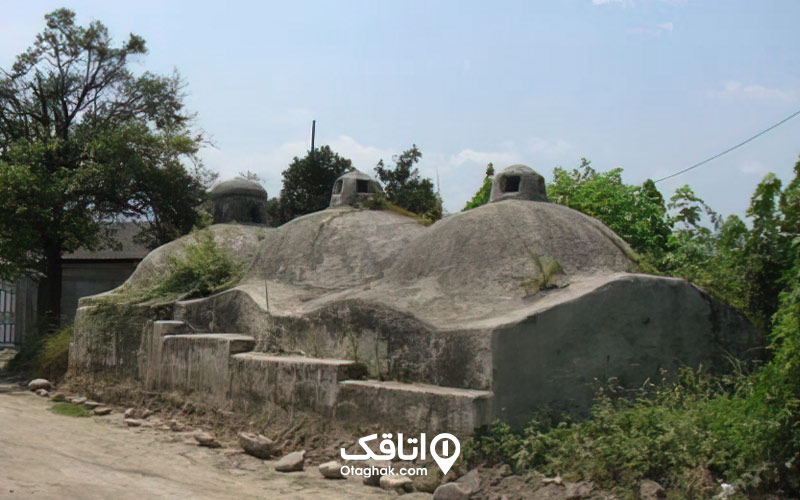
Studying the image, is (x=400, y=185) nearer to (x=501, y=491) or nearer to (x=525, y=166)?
(x=525, y=166)

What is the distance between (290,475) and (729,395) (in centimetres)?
367

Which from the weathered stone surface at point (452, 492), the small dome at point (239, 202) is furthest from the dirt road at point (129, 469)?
the small dome at point (239, 202)

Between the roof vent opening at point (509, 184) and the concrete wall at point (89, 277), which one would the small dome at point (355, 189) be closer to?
the roof vent opening at point (509, 184)

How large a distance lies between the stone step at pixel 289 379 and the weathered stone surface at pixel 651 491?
282 cm

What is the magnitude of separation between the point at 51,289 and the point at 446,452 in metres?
10.2

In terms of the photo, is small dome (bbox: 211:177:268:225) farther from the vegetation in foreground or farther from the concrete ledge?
the vegetation in foreground

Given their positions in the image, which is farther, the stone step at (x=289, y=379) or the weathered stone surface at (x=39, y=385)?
the weathered stone surface at (x=39, y=385)

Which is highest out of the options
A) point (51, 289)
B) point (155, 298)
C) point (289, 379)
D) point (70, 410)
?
point (51, 289)

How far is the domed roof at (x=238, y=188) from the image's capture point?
480 inches

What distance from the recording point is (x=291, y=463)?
19.6 feet

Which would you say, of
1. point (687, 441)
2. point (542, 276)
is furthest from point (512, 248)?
point (687, 441)

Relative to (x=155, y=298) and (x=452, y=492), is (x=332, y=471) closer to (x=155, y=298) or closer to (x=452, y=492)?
(x=452, y=492)

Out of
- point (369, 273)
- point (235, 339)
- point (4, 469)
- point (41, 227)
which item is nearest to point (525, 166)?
point (369, 273)

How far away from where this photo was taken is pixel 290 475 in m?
5.86
